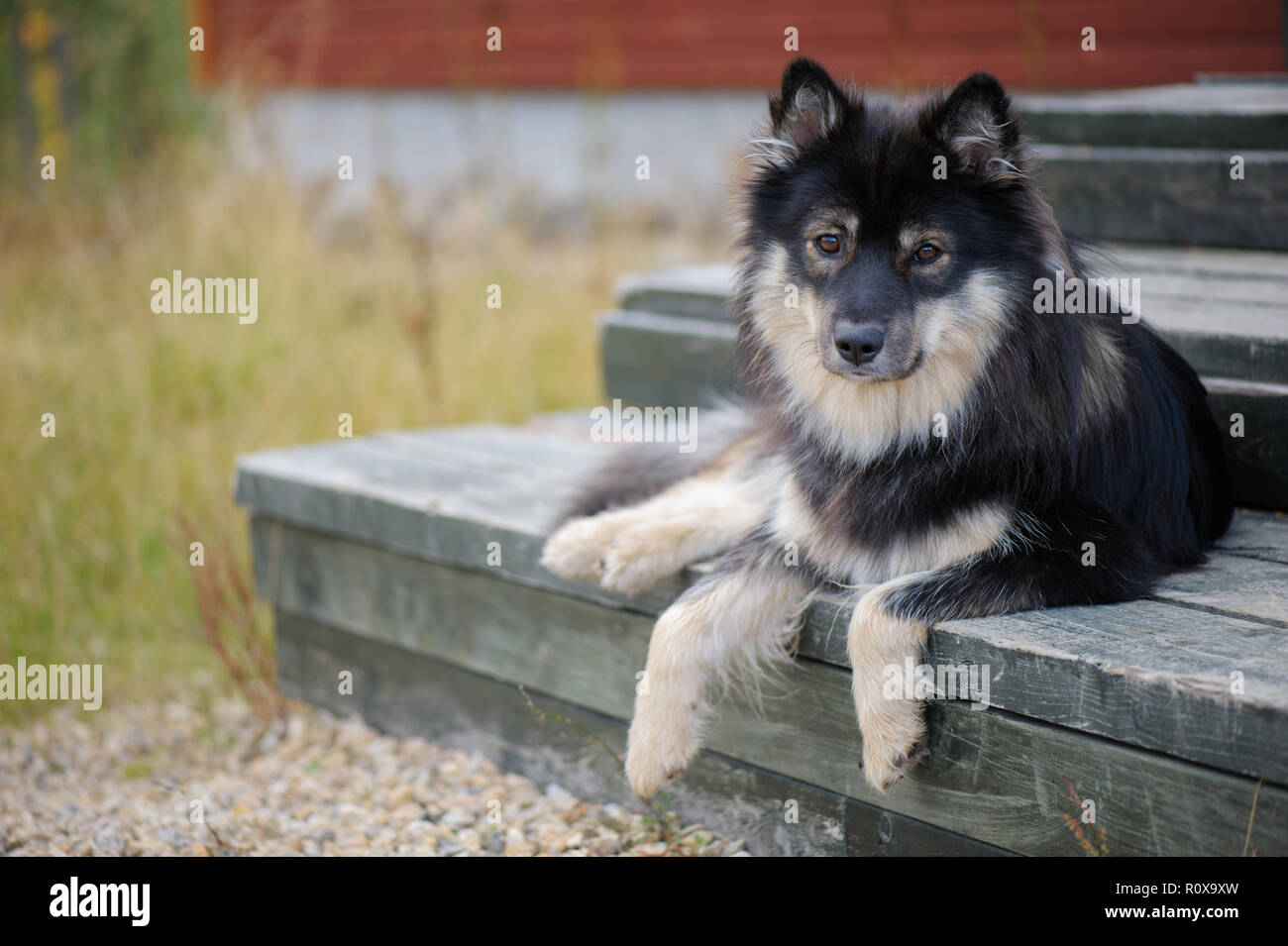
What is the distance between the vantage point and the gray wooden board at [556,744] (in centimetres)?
253

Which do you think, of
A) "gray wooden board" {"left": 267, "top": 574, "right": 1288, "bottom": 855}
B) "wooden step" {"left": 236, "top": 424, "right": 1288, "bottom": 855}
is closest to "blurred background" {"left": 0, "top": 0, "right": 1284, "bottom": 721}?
"wooden step" {"left": 236, "top": 424, "right": 1288, "bottom": 855}

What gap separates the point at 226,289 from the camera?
19.6 feet

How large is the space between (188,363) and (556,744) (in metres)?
3.14

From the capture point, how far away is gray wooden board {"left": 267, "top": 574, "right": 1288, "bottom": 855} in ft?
6.50

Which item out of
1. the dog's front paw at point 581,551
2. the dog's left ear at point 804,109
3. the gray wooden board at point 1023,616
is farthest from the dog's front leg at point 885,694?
the dog's left ear at point 804,109

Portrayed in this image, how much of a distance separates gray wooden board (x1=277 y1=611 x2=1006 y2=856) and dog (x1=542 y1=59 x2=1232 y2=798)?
203 mm

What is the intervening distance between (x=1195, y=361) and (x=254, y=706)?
278 centimetres

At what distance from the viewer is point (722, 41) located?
9.57 metres

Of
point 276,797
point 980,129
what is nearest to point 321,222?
point 276,797

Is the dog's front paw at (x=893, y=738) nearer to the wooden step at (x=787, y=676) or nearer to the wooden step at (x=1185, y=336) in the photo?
the wooden step at (x=787, y=676)

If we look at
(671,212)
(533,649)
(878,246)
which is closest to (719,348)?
(533,649)

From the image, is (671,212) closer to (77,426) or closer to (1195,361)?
(77,426)

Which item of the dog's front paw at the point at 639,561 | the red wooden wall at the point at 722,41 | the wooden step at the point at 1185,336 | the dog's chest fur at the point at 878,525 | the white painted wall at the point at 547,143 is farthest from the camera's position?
the white painted wall at the point at 547,143

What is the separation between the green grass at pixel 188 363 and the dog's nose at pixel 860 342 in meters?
2.44
